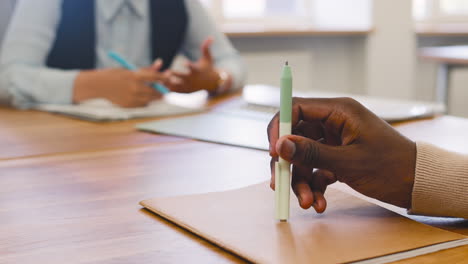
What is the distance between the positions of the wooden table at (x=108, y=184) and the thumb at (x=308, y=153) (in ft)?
0.34

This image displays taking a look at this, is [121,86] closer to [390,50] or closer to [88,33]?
[88,33]

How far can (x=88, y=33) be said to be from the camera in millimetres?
1915

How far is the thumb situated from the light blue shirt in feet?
3.70

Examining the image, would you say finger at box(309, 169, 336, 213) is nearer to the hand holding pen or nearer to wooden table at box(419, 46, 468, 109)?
the hand holding pen

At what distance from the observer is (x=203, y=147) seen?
1054 mm

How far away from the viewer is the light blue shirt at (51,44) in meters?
1.64

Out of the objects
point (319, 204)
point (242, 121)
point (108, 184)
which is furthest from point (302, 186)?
point (242, 121)

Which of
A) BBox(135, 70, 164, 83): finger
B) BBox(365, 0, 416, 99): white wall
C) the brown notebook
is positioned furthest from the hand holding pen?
BBox(365, 0, 416, 99): white wall

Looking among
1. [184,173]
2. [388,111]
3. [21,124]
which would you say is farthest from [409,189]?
[21,124]

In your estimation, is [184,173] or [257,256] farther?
[184,173]

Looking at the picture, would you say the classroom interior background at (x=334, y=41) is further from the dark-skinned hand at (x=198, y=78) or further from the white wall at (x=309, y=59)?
the dark-skinned hand at (x=198, y=78)

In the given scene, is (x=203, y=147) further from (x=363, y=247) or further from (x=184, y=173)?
(x=363, y=247)

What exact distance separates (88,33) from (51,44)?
0.11 metres

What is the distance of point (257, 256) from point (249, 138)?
598mm
